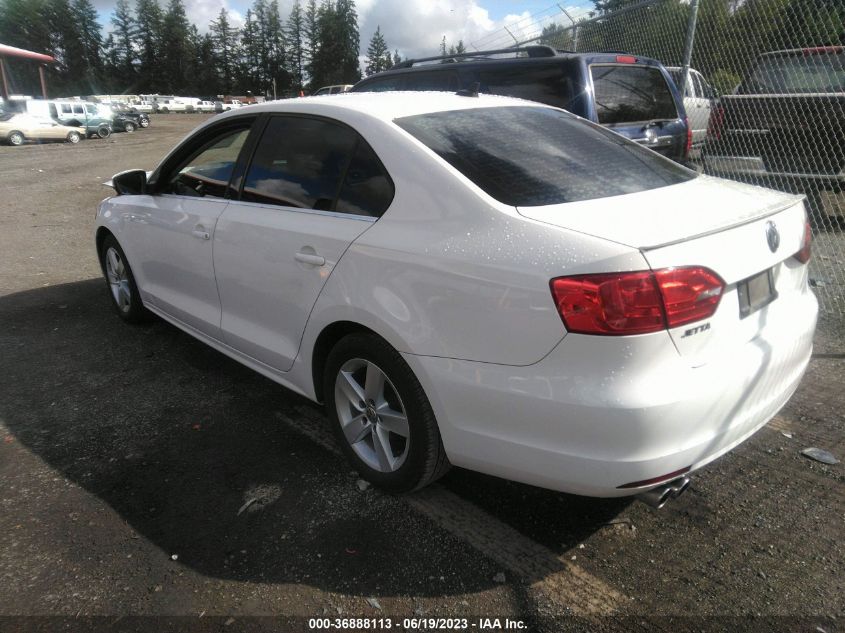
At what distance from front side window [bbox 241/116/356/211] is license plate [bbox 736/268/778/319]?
1703 millimetres

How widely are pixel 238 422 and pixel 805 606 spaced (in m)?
2.73

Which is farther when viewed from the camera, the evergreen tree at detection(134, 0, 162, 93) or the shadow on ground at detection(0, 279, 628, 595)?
the evergreen tree at detection(134, 0, 162, 93)

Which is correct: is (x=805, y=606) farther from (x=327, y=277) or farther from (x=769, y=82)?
(x=769, y=82)

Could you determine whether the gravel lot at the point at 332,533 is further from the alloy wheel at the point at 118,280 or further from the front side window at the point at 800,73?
the front side window at the point at 800,73

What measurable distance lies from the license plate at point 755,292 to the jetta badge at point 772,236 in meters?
0.09

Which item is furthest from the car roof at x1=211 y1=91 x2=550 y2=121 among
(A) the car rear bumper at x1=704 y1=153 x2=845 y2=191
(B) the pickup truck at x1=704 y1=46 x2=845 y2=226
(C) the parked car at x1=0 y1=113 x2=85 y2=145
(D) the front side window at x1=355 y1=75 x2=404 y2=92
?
(C) the parked car at x1=0 y1=113 x2=85 y2=145

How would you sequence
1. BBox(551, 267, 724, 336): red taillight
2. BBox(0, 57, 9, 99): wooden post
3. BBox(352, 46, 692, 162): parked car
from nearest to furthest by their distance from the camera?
BBox(551, 267, 724, 336): red taillight < BBox(352, 46, 692, 162): parked car < BBox(0, 57, 9, 99): wooden post

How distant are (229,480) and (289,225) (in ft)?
4.04

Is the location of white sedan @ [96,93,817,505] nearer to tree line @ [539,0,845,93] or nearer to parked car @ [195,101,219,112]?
tree line @ [539,0,845,93]

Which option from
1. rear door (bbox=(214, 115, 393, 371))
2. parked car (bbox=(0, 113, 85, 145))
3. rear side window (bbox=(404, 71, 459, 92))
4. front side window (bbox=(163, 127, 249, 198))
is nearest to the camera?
rear door (bbox=(214, 115, 393, 371))

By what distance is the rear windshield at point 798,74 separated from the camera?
→ 7.19 meters

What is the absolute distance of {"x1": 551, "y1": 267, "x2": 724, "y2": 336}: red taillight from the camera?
6.41 ft

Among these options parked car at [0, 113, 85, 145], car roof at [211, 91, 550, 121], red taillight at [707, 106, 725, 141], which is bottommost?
parked car at [0, 113, 85, 145]

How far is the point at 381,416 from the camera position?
2.73 metres
